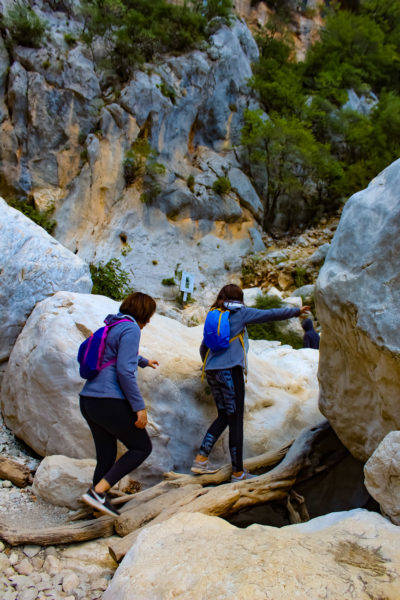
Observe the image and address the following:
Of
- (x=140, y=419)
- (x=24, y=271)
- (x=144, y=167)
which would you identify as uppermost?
(x=144, y=167)

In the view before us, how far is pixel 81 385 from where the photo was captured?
396cm

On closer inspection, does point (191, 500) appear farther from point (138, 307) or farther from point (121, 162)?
point (121, 162)

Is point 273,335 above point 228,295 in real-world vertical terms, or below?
below

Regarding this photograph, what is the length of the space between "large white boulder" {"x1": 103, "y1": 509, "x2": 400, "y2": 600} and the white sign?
11.3m

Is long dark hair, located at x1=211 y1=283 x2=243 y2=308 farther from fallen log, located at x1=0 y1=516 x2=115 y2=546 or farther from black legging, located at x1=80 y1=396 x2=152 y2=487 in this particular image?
fallen log, located at x1=0 y1=516 x2=115 y2=546

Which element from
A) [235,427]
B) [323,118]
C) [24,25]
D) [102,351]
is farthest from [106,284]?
[323,118]

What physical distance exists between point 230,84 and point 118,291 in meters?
11.9

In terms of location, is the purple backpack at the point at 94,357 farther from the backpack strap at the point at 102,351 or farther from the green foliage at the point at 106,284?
the green foliage at the point at 106,284

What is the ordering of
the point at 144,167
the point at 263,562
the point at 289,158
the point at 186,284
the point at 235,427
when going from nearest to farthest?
the point at 263,562 → the point at 235,427 → the point at 186,284 → the point at 144,167 → the point at 289,158

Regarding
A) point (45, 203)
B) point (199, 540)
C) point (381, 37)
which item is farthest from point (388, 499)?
point (381, 37)

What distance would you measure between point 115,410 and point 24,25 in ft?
53.7

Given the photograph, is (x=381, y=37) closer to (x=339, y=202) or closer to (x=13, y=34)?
(x=339, y=202)

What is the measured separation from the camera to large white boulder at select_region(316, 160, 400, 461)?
2811 mm

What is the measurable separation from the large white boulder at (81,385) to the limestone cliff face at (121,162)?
9262 mm
